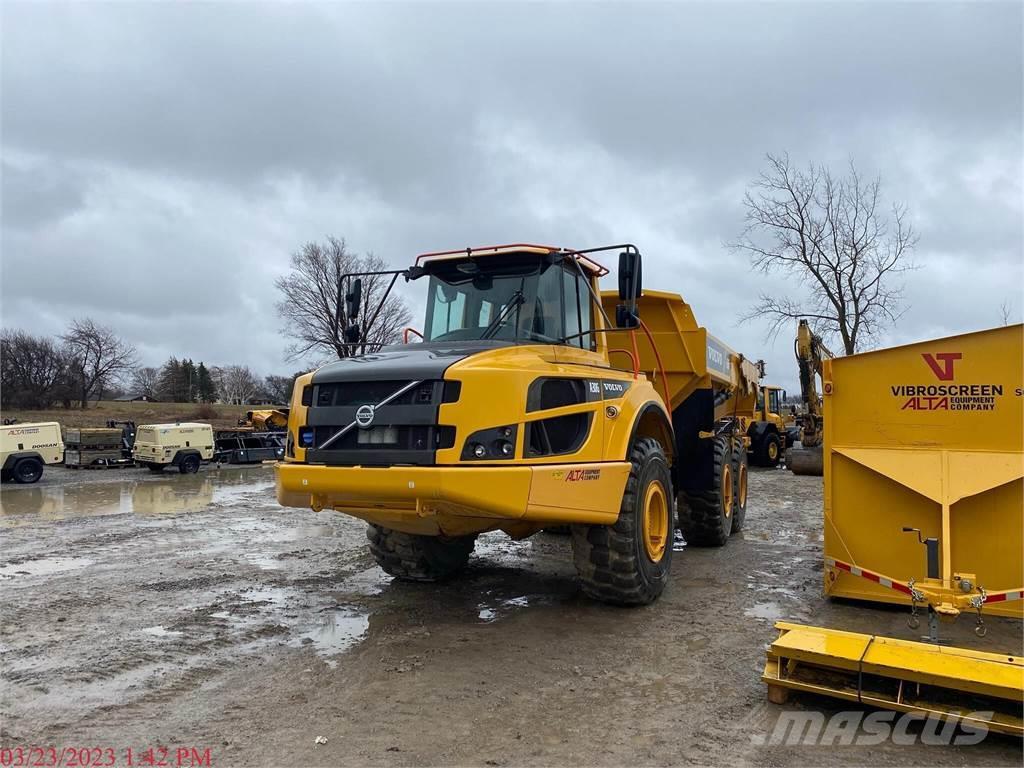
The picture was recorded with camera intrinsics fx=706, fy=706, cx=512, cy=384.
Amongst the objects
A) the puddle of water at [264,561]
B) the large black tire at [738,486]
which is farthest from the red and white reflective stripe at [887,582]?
the puddle of water at [264,561]

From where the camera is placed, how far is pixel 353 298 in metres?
6.27

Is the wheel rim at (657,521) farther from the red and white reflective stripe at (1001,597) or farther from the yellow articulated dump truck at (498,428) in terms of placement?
the red and white reflective stripe at (1001,597)

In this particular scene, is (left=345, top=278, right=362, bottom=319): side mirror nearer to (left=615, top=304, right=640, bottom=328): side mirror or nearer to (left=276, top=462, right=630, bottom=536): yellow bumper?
(left=276, top=462, right=630, bottom=536): yellow bumper

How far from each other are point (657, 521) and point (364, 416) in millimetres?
2862

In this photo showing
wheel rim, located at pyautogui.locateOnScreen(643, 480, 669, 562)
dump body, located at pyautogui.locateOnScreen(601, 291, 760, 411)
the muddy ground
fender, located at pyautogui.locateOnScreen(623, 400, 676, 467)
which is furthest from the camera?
dump body, located at pyautogui.locateOnScreen(601, 291, 760, 411)

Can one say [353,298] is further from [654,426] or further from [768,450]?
[768,450]

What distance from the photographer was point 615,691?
4117 millimetres

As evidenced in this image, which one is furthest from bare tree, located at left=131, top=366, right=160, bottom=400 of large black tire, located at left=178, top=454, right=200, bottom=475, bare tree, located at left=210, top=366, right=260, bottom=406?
large black tire, located at left=178, top=454, right=200, bottom=475

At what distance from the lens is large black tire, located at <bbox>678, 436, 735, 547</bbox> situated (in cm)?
827

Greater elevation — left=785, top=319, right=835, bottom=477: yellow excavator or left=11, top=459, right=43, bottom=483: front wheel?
left=785, top=319, right=835, bottom=477: yellow excavator

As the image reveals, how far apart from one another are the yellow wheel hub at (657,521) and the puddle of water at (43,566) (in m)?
6.05

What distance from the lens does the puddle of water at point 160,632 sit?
518cm

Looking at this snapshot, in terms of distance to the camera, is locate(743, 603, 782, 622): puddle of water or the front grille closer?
the front grille

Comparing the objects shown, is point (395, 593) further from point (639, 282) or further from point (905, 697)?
point (905, 697)
